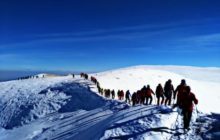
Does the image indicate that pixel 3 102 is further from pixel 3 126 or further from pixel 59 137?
pixel 59 137

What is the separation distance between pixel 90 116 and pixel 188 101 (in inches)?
600

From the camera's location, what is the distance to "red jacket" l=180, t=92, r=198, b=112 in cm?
1691

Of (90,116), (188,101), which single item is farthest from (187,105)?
(90,116)

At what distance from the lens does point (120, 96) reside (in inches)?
1407

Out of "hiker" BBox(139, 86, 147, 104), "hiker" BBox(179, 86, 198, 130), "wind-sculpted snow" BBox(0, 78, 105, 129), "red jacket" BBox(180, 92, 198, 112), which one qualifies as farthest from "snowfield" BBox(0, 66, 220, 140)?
"hiker" BBox(139, 86, 147, 104)

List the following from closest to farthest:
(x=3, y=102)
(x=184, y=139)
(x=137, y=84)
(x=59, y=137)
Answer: (x=184, y=139) → (x=59, y=137) → (x=3, y=102) → (x=137, y=84)

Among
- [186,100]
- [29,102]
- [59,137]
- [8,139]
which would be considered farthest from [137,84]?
[186,100]

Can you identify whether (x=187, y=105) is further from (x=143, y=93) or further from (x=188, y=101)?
(x=143, y=93)

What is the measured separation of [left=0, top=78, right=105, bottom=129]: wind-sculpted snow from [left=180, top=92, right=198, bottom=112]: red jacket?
66.7ft

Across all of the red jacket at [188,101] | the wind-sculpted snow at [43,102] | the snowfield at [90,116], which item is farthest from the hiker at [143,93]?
the wind-sculpted snow at [43,102]

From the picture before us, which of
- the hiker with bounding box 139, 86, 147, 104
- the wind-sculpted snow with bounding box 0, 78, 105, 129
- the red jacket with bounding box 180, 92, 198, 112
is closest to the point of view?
the red jacket with bounding box 180, 92, 198, 112

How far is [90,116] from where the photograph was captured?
101 ft

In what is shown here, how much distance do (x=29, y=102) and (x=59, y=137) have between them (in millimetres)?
24153

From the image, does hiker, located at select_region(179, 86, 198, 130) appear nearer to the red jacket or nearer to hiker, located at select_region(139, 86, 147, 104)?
the red jacket
